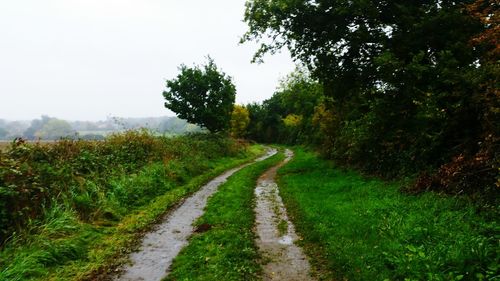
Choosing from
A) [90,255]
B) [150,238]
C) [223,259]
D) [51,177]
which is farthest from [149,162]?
[223,259]

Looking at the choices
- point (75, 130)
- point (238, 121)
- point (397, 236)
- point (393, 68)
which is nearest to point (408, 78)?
point (393, 68)

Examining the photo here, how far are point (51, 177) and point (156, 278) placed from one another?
→ 7.18 m

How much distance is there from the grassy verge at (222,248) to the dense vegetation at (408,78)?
21.1 ft

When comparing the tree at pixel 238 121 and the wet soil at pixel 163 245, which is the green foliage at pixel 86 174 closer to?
the wet soil at pixel 163 245

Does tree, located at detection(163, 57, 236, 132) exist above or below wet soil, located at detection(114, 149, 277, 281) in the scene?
above

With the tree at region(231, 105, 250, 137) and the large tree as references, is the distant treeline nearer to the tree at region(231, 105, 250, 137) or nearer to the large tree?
the tree at region(231, 105, 250, 137)

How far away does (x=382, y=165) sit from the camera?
1867cm

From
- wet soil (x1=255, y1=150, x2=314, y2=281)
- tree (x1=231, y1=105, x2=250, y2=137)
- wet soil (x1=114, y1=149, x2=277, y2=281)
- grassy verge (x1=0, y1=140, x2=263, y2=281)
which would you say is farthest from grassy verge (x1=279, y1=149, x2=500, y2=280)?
tree (x1=231, y1=105, x2=250, y2=137)

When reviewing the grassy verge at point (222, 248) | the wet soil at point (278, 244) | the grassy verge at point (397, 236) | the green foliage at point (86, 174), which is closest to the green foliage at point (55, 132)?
the green foliage at point (86, 174)

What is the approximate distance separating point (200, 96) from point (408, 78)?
90.6ft

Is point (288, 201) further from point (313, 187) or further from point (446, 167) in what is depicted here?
point (446, 167)

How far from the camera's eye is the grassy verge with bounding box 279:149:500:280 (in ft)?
23.3

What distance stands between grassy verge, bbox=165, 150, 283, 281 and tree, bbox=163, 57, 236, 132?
25559mm

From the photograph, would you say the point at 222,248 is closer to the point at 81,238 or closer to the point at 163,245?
the point at 163,245
